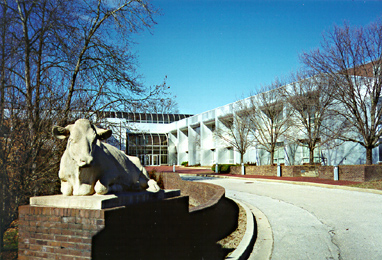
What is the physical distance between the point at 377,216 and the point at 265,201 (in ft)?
15.7

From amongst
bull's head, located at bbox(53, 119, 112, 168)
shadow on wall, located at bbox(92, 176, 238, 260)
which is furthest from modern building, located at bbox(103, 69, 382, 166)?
bull's head, located at bbox(53, 119, 112, 168)

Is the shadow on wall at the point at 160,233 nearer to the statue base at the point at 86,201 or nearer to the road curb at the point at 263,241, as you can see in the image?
the statue base at the point at 86,201

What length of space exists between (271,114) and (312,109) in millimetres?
5289

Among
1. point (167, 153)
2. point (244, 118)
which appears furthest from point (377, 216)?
point (167, 153)

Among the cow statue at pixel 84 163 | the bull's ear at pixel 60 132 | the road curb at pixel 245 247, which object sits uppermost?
the bull's ear at pixel 60 132

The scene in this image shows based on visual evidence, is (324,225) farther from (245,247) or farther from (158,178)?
(158,178)

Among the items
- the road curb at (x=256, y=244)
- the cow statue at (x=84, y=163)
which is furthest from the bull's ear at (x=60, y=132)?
the road curb at (x=256, y=244)

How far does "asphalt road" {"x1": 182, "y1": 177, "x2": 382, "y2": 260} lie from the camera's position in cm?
717

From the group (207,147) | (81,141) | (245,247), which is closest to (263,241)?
(245,247)

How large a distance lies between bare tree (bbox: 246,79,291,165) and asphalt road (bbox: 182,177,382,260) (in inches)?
686

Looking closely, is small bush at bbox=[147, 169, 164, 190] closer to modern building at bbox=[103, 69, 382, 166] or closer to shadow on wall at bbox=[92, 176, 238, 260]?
modern building at bbox=[103, 69, 382, 166]

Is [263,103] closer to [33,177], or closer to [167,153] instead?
[33,177]

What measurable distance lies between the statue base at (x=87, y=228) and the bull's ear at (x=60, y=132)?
79 cm

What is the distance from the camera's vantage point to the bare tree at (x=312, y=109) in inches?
1051
